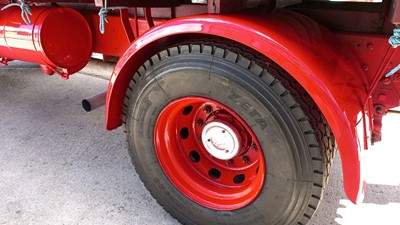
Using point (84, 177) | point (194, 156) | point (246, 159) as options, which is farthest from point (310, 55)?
point (84, 177)

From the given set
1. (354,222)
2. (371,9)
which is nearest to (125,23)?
(371,9)

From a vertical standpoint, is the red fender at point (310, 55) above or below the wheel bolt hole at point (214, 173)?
above

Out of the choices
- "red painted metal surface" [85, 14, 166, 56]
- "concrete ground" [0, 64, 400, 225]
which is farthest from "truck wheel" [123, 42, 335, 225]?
"red painted metal surface" [85, 14, 166, 56]

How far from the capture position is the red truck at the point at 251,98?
5.03 feet

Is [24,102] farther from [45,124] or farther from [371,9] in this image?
[371,9]

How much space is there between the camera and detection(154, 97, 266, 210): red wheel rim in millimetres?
1845

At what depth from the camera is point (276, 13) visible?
188 centimetres

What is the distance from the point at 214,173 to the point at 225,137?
33 cm

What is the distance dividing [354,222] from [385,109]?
69cm

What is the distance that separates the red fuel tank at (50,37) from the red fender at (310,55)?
0.97 meters

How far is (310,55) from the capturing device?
1.53m

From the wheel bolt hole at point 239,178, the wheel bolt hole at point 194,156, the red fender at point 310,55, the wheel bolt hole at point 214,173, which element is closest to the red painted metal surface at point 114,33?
the red fender at point 310,55

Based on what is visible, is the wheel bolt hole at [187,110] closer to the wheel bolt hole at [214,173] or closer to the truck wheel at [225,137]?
the truck wheel at [225,137]

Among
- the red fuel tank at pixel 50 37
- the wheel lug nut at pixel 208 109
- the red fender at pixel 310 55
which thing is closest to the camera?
the red fender at pixel 310 55
